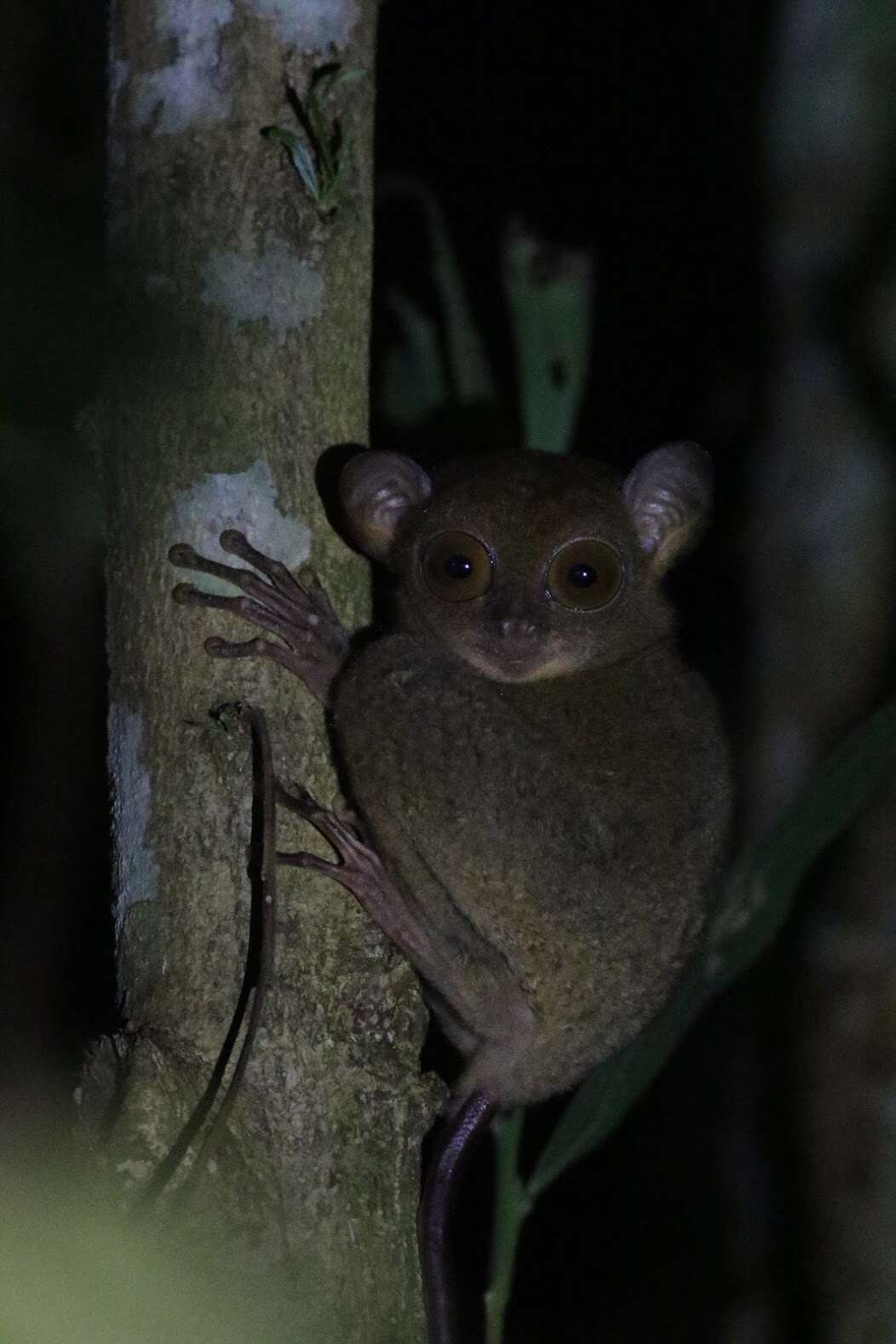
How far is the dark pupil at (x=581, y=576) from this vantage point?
11.1ft

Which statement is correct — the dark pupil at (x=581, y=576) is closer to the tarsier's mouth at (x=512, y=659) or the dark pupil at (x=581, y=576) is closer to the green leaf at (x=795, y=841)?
the tarsier's mouth at (x=512, y=659)

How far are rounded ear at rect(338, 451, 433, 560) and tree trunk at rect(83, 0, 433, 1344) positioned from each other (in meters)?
0.13

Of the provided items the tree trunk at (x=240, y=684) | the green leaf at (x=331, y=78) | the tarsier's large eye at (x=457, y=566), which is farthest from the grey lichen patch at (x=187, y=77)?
the tarsier's large eye at (x=457, y=566)

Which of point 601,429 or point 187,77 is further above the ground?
point 187,77

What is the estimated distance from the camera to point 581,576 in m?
3.38

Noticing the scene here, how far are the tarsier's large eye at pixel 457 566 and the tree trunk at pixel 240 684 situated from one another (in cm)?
56

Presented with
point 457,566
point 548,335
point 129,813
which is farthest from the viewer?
point 548,335

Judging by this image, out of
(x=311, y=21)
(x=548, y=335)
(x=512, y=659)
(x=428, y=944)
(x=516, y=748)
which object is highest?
(x=311, y=21)

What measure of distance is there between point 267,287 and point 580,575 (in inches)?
43.0

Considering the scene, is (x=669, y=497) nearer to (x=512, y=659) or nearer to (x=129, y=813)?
(x=512, y=659)

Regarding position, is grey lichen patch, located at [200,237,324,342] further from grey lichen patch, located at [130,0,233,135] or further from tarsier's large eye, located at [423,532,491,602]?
tarsier's large eye, located at [423,532,491,602]

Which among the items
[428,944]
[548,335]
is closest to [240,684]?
[428,944]

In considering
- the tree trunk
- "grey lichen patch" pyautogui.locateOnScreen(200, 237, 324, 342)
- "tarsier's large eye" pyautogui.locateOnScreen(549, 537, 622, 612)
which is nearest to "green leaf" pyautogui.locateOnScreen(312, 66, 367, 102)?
the tree trunk

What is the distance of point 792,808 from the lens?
1.91m
